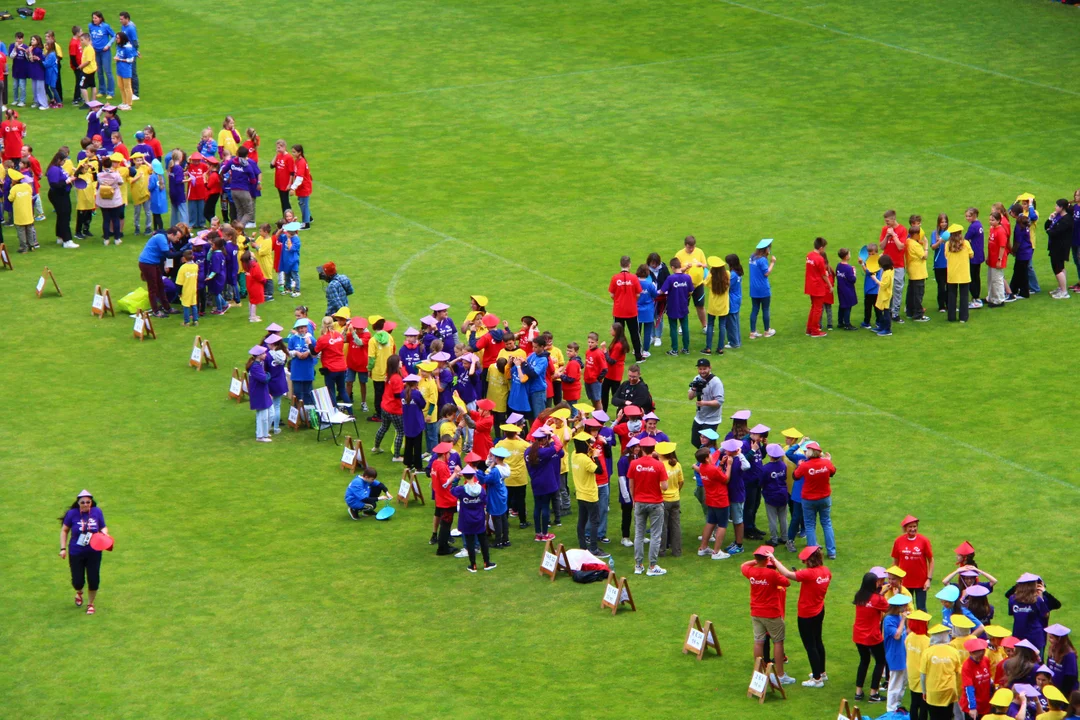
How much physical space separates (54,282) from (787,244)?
55.1 ft

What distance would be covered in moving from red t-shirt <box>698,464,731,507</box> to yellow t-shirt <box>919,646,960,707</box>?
534cm

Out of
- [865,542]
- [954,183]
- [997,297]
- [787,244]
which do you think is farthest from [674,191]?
[865,542]

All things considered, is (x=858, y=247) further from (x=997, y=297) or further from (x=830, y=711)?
(x=830, y=711)

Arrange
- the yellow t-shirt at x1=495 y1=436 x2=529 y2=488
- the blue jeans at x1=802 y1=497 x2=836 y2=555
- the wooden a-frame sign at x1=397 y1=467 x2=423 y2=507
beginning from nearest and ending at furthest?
1. the blue jeans at x1=802 y1=497 x2=836 y2=555
2. the yellow t-shirt at x1=495 y1=436 x2=529 y2=488
3. the wooden a-frame sign at x1=397 y1=467 x2=423 y2=507

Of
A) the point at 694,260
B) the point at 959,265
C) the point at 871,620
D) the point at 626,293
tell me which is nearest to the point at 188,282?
the point at 626,293

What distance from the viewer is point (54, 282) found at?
33594 millimetres

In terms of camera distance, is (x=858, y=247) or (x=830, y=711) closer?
(x=830, y=711)

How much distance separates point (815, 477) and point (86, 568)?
10.5 m

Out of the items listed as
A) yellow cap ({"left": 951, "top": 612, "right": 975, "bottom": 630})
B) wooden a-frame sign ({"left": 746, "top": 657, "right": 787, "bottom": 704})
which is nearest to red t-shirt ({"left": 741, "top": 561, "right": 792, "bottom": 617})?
wooden a-frame sign ({"left": 746, "top": 657, "right": 787, "bottom": 704})

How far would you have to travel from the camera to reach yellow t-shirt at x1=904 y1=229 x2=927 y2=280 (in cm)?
3120

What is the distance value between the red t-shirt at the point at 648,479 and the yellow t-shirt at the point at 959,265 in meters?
11.9

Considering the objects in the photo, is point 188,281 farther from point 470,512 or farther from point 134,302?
point 470,512

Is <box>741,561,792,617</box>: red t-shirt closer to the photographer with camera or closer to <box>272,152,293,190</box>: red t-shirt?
the photographer with camera

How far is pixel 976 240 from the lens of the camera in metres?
31.8
